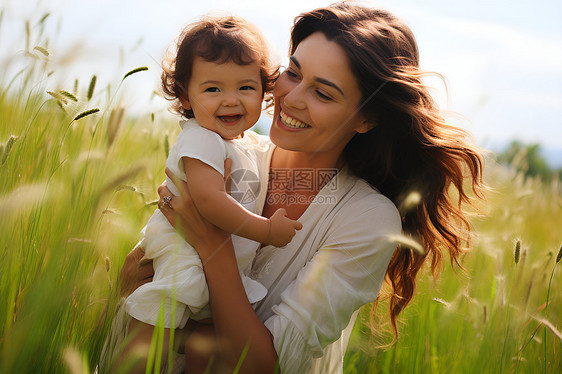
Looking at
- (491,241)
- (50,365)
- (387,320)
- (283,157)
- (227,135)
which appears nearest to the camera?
(50,365)

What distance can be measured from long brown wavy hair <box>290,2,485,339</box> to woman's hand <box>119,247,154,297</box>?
3.23 feet

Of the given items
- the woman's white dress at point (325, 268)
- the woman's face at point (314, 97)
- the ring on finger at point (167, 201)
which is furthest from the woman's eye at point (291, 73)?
the ring on finger at point (167, 201)

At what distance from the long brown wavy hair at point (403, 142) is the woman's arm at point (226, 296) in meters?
0.72

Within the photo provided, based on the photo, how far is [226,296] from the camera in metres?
1.68

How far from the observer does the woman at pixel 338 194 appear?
170 cm

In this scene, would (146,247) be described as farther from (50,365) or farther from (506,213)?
(506,213)

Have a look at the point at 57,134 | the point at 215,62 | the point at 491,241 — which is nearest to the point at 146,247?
the point at 57,134

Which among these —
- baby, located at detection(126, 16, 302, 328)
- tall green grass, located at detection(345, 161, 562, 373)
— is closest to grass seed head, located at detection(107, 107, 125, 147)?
baby, located at detection(126, 16, 302, 328)

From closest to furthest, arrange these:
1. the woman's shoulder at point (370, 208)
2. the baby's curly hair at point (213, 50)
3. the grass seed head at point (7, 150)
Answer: the grass seed head at point (7, 150) → the baby's curly hair at point (213, 50) → the woman's shoulder at point (370, 208)

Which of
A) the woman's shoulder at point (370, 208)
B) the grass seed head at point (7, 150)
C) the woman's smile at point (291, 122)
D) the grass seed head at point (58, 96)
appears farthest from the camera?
the woman's smile at point (291, 122)

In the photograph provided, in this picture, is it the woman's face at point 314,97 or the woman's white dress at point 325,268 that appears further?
the woman's face at point 314,97

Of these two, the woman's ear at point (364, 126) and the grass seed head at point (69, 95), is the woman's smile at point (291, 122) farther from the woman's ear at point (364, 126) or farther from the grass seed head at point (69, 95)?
the grass seed head at point (69, 95)

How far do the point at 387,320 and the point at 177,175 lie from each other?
1362mm

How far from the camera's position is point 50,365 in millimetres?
1282
